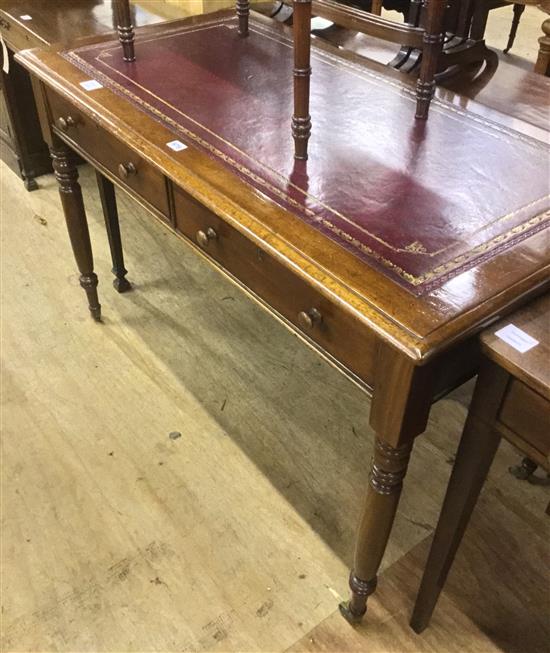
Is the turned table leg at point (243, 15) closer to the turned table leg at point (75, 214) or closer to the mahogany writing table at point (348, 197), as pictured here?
the mahogany writing table at point (348, 197)

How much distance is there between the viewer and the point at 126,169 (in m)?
1.39

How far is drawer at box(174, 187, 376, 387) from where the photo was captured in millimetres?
957

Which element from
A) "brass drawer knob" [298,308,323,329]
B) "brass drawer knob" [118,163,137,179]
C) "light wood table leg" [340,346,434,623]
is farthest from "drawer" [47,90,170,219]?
"light wood table leg" [340,346,434,623]

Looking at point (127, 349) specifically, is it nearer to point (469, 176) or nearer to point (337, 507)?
point (337, 507)

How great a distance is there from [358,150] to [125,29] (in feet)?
2.30

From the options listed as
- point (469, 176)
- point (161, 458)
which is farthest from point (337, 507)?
point (469, 176)

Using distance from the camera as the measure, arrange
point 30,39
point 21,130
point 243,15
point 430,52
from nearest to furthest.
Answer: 1. point 430,52
2. point 243,15
3. point 30,39
4. point 21,130

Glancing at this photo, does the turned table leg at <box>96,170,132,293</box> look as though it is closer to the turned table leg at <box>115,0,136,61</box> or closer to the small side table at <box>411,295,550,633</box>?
the turned table leg at <box>115,0,136,61</box>

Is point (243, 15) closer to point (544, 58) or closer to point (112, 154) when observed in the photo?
point (112, 154)

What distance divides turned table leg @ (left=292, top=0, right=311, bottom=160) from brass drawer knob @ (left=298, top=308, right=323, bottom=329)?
0.34 m

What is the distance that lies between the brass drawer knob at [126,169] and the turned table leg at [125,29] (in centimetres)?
35

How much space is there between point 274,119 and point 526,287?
66 centimetres

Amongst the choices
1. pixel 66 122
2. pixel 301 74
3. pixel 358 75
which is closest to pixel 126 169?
pixel 66 122

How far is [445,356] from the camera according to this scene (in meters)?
0.92
